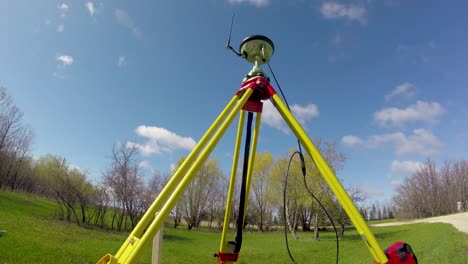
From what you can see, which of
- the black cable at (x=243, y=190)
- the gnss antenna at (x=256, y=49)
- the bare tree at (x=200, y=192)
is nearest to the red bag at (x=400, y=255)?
the black cable at (x=243, y=190)

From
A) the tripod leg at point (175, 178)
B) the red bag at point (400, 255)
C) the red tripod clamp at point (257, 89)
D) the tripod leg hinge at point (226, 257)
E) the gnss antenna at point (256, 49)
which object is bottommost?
the tripod leg hinge at point (226, 257)

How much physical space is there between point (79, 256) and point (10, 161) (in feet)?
128

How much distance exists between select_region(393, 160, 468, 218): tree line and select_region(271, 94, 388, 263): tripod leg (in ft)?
210

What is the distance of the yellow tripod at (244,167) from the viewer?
139 cm

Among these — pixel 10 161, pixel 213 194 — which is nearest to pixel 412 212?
pixel 213 194

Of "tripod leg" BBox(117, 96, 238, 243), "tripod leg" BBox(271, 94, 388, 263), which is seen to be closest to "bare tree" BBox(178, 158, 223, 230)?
"tripod leg" BBox(117, 96, 238, 243)

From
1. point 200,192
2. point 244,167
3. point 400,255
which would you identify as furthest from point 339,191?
point 200,192

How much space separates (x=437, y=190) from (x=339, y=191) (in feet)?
213

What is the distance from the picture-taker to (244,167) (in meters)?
2.66

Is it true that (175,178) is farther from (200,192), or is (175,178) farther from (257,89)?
(200,192)

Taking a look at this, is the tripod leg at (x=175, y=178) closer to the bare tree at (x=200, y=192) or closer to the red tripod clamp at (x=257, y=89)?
the red tripod clamp at (x=257, y=89)

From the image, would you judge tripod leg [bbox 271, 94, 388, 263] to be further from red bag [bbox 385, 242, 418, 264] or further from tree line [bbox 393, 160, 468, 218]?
tree line [bbox 393, 160, 468, 218]

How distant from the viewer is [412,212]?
55000 millimetres

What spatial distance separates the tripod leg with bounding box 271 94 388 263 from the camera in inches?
57.8
